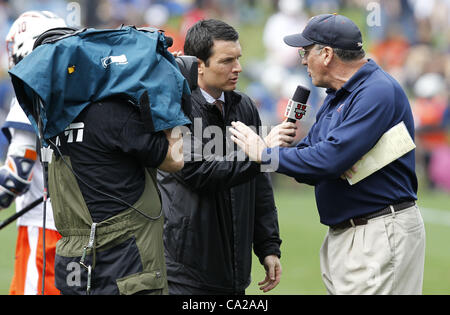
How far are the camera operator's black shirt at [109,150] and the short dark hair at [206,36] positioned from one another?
1.12 meters

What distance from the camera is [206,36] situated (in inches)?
173

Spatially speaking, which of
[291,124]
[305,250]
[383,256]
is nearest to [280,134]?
[291,124]

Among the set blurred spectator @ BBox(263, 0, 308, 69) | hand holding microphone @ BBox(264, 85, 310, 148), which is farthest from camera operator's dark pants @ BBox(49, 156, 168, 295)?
blurred spectator @ BBox(263, 0, 308, 69)

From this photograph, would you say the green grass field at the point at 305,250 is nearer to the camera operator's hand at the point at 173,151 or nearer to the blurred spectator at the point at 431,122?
the blurred spectator at the point at 431,122

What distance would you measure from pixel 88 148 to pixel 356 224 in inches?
55.8

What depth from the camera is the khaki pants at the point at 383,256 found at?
144 inches

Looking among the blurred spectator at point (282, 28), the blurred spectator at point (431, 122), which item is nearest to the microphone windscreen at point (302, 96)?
the blurred spectator at point (431, 122)

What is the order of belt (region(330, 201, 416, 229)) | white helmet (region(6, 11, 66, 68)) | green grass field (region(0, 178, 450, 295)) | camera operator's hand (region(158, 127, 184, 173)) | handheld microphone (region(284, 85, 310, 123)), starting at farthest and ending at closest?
green grass field (region(0, 178, 450, 295))
white helmet (region(6, 11, 66, 68))
handheld microphone (region(284, 85, 310, 123))
belt (region(330, 201, 416, 229))
camera operator's hand (region(158, 127, 184, 173))

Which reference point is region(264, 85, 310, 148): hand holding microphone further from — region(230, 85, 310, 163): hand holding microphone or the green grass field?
the green grass field

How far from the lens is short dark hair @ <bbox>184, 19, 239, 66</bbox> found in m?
4.38

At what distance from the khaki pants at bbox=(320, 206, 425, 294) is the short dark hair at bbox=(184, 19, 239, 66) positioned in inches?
54.2

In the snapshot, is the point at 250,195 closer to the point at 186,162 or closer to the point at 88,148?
the point at 186,162

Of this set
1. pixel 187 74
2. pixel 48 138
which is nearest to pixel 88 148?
pixel 48 138

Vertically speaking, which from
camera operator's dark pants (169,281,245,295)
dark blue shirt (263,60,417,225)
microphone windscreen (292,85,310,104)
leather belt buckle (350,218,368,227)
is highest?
microphone windscreen (292,85,310,104)
